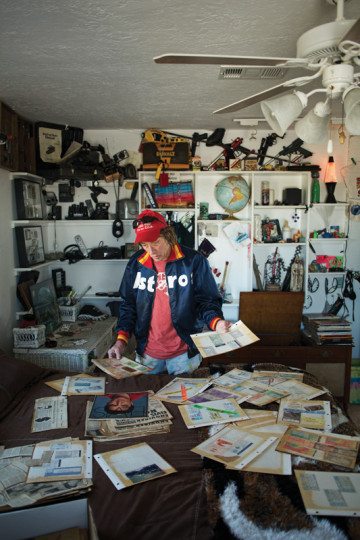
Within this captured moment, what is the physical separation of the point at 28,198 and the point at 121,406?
7.58 ft

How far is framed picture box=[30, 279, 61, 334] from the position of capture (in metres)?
3.41

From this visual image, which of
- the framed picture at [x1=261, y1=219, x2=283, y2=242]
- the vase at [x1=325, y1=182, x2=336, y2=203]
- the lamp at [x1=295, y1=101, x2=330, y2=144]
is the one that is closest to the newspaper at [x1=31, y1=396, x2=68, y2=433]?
the lamp at [x1=295, y1=101, x2=330, y2=144]

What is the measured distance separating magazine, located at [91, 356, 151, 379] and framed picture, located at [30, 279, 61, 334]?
50.4 inches

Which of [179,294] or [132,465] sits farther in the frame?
[179,294]

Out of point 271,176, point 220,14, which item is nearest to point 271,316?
point 271,176

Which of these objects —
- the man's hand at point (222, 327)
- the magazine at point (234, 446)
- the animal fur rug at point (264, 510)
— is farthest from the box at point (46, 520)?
the man's hand at point (222, 327)

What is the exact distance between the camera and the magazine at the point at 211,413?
174 cm

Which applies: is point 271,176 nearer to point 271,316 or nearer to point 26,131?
point 271,316

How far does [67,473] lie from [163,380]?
854 mm

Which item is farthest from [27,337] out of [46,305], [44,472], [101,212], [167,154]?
[167,154]

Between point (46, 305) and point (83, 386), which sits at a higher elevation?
point (46, 305)

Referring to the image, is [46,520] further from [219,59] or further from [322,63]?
[322,63]

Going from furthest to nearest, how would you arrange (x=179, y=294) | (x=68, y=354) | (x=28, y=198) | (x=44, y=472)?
(x=28, y=198)
(x=68, y=354)
(x=179, y=294)
(x=44, y=472)

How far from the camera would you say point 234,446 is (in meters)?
1.56
